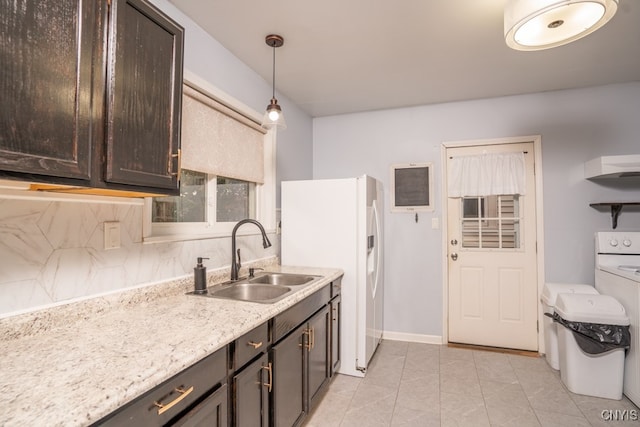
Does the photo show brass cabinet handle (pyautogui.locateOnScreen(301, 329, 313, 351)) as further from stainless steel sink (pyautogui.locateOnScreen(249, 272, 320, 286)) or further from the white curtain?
the white curtain

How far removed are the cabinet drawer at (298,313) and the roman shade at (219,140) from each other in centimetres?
104

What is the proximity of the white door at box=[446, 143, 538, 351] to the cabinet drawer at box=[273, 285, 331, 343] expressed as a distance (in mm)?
1722

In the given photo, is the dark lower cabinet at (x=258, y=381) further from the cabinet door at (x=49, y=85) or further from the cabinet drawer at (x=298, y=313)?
the cabinet door at (x=49, y=85)

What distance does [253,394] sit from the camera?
4.61ft

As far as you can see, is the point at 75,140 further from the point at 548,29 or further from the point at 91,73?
the point at 548,29

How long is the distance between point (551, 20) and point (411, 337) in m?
2.88

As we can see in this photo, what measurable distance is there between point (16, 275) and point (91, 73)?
2.48 ft

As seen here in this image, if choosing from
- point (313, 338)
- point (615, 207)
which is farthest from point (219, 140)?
point (615, 207)

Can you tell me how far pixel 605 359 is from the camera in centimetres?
233

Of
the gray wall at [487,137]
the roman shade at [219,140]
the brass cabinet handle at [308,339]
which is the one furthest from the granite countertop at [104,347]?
the gray wall at [487,137]

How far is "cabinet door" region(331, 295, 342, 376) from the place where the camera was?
2430mm

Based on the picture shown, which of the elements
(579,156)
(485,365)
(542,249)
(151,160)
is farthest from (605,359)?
(151,160)

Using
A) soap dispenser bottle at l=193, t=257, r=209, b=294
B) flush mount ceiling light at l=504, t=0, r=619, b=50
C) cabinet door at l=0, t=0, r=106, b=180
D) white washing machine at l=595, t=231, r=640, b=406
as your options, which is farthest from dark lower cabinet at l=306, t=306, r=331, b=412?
white washing machine at l=595, t=231, r=640, b=406

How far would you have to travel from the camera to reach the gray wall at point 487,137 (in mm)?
2943
